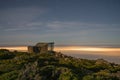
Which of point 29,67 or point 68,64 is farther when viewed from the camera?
point 68,64

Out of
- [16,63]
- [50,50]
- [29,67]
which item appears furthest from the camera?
[50,50]

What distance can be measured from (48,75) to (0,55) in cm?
3204

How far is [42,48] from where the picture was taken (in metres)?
107

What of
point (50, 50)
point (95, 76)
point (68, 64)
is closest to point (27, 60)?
point (68, 64)

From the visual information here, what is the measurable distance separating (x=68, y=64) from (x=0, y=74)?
1747 cm

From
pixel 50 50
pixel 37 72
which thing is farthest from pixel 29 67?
pixel 50 50

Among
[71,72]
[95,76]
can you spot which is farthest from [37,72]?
[95,76]

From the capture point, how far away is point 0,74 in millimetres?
61438

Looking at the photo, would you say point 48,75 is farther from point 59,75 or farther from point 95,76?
point 95,76

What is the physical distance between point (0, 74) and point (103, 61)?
31164mm

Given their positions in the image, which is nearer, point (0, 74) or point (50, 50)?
point (0, 74)

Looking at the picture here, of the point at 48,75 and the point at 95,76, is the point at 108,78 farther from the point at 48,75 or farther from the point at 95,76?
the point at 48,75

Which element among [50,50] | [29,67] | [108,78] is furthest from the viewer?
[50,50]

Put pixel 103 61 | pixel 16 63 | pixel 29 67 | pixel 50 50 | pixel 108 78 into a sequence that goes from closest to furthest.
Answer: pixel 108 78, pixel 29 67, pixel 16 63, pixel 103 61, pixel 50 50
